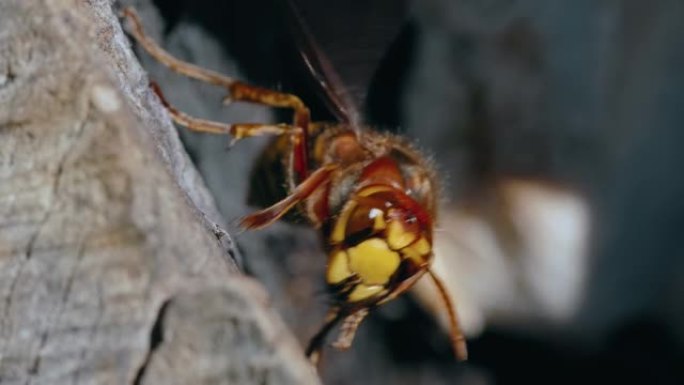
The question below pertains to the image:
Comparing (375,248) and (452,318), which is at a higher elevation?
(375,248)

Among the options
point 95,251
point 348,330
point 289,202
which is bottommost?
point 348,330

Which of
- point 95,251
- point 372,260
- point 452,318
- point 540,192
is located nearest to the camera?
point 95,251

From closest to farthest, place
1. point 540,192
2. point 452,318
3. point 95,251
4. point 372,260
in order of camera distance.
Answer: point 95,251 → point 372,260 → point 452,318 → point 540,192

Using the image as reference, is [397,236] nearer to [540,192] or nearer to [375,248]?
[375,248]

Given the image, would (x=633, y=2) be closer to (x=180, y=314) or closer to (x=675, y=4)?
(x=675, y=4)

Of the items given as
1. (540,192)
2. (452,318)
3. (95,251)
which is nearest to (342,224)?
(452,318)

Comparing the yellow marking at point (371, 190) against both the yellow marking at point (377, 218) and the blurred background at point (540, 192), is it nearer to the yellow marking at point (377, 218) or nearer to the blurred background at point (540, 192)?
the yellow marking at point (377, 218)
